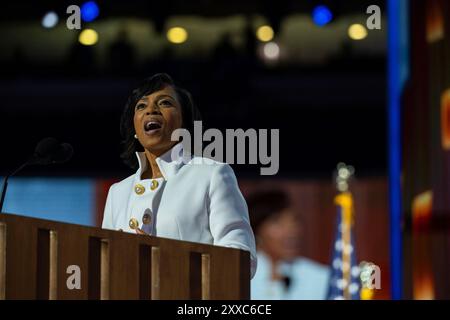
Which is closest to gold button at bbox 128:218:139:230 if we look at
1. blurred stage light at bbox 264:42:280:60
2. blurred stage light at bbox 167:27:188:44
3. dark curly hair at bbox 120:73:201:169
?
dark curly hair at bbox 120:73:201:169

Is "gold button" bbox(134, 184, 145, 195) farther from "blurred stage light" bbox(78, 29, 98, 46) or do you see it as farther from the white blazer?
"blurred stage light" bbox(78, 29, 98, 46)

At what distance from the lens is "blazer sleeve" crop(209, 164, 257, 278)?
7.45 ft

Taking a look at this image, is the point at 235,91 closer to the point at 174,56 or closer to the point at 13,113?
the point at 174,56

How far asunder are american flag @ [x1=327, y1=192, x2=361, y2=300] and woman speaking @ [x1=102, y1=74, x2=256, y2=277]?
8.88ft

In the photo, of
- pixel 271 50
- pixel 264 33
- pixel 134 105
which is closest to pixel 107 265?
pixel 134 105

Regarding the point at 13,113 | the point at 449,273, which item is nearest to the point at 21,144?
the point at 13,113

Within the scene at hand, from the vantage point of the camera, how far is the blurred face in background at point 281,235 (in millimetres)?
7441

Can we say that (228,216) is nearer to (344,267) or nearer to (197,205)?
(197,205)

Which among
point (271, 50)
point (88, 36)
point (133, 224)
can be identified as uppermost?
point (271, 50)

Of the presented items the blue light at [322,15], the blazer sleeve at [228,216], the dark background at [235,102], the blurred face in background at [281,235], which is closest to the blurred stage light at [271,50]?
the dark background at [235,102]

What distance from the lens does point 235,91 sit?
7.84m

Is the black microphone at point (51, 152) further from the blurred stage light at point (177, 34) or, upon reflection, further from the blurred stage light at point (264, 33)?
the blurred stage light at point (264, 33)

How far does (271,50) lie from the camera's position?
8.33m

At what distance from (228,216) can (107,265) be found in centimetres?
33
